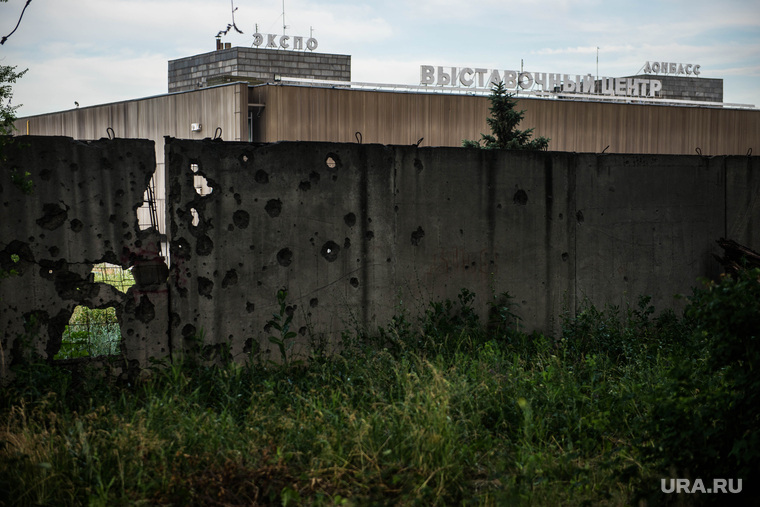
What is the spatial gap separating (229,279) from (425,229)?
202 cm

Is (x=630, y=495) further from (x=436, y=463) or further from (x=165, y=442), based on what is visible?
(x=165, y=442)

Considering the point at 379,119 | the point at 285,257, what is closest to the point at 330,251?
the point at 285,257

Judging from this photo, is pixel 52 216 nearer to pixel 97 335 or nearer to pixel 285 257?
pixel 97 335

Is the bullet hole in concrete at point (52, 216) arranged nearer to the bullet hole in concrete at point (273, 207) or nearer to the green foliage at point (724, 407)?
the bullet hole in concrete at point (273, 207)

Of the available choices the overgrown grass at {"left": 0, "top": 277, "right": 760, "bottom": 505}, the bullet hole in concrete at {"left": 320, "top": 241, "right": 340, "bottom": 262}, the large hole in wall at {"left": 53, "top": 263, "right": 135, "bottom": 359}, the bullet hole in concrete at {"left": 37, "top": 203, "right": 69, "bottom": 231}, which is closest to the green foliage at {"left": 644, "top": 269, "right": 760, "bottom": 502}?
the overgrown grass at {"left": 0, "top": 277, "right": 760, "bottom": 505}

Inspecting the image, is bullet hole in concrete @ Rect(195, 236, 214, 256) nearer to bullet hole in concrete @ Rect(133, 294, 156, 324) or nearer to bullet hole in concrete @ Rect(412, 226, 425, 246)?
bullet hole in concrete @ Rect(133, 294, 156, 324)

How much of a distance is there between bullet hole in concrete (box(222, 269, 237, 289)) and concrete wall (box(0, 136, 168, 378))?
0.52 m

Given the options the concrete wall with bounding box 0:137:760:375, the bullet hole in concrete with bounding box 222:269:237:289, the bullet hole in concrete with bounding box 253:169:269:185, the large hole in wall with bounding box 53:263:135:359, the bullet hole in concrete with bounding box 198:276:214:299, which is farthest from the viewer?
the bullet hole in concrete with bounding box 253:169:269:185

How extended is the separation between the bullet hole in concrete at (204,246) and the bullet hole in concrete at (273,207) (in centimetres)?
59

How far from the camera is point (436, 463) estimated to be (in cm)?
438

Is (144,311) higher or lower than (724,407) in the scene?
higher

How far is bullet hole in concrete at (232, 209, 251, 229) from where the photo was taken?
6.38 metres

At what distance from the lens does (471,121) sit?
23016 mm

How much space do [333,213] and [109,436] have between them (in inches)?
120
